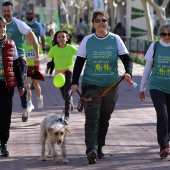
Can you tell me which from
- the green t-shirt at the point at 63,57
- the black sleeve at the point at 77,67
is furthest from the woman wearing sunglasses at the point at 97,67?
the green t-shirt at the point at 63,57

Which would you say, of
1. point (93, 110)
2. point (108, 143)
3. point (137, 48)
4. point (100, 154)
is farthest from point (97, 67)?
point (137, 48)

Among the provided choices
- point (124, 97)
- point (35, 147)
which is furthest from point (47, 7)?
point (35, 147)

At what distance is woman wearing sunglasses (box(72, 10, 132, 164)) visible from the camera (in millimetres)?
7992

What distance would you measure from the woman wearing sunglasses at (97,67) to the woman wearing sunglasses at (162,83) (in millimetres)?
487

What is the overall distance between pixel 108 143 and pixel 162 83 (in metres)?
1.68

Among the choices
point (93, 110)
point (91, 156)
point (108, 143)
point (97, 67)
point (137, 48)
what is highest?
point (97, 67)

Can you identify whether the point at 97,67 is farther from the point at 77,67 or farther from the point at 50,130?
the point at 50,130

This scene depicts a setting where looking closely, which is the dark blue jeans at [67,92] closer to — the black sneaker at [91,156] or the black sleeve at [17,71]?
the black sleeve at [17,71]

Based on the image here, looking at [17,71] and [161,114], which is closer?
[161,114]

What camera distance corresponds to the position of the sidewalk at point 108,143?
809 cm

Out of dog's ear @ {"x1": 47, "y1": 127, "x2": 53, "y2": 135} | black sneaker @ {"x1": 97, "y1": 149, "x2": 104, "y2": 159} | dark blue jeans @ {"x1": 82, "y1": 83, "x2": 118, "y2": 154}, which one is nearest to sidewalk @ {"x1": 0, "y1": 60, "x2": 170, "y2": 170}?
black sneaker @ {"x1": 97, "y1": 149, "x2": 104, "y2": 159}

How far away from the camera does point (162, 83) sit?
8375 millimetres

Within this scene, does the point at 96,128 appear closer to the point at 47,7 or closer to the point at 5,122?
the point at 5,122

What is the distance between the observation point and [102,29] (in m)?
7.96
